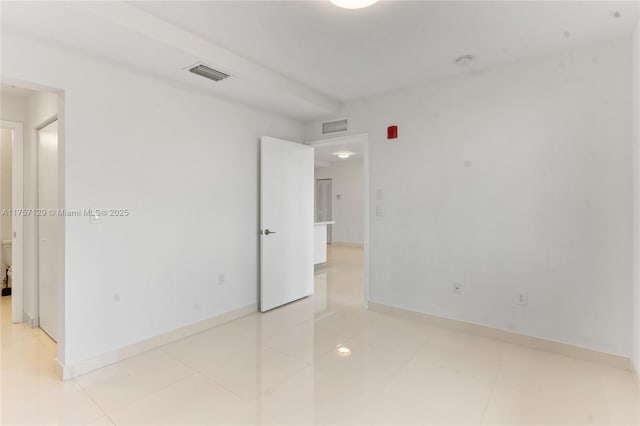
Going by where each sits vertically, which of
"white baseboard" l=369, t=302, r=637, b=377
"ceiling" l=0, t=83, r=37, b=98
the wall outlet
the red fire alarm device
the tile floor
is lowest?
the tile floor

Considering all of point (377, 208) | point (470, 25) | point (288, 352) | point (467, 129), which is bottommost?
point (288, 352)

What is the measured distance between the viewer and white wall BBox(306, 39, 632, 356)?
97.5 inches

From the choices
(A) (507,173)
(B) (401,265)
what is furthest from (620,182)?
(B) (401,265)

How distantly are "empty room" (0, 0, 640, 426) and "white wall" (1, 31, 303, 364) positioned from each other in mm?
18

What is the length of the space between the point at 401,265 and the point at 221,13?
9.36 feet

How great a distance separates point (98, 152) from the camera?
2.45 m

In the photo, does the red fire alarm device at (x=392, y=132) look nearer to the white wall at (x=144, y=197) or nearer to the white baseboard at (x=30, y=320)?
the white wall at (x=144, y=197)

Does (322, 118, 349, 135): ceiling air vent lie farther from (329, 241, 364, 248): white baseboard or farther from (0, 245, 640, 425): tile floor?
(329, 241, 364, 248): white baseboard

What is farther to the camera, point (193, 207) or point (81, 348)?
point (193, 207)

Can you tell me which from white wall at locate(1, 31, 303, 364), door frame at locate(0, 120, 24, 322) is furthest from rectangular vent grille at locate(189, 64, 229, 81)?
door frame at locate(0, 120, 24, 322)

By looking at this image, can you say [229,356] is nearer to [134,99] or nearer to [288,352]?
[288,352]

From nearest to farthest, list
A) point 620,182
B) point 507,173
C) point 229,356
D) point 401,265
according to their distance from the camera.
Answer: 1. point 620,182
2. point 229,356
3. point 507,173
4. point 401,265

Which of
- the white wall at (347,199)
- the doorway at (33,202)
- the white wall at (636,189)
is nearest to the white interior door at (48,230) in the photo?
the doorway at (33,202)

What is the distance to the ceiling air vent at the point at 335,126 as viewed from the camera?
398 cm
